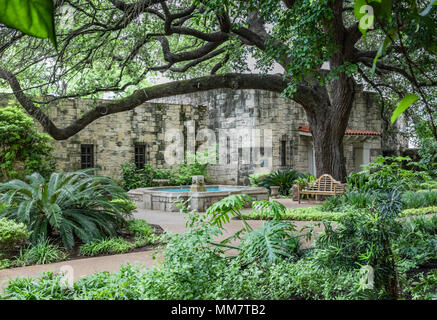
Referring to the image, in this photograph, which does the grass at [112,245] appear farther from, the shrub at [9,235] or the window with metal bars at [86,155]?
the window with metal bars at [86,155]

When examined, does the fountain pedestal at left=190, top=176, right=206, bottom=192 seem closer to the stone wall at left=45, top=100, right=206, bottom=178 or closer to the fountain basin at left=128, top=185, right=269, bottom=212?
the fountain basin at left=128, top=185, right=269, bottom=212

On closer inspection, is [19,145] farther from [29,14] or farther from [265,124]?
[29,14]

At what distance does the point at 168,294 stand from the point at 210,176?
14.8m

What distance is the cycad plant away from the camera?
18.7 feet

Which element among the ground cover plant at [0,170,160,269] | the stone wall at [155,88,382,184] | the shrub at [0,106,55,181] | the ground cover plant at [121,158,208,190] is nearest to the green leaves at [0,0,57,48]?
the ground cover plant at [0,170,160,269]

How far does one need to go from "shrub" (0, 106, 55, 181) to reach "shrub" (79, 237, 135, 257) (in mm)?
8191

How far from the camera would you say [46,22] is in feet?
1.03

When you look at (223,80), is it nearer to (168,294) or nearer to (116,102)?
(116,102)

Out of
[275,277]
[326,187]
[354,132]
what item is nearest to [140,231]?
[275,277]

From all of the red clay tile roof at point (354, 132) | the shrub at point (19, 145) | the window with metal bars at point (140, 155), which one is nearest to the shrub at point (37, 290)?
the shrub at point (19, 145)

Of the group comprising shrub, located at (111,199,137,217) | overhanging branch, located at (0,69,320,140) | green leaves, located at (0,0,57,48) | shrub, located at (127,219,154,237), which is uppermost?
overhanging branch, located at (0,69,320,140)

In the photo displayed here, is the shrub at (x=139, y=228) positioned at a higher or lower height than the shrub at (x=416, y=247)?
lower

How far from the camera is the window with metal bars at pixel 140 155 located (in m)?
16.4
